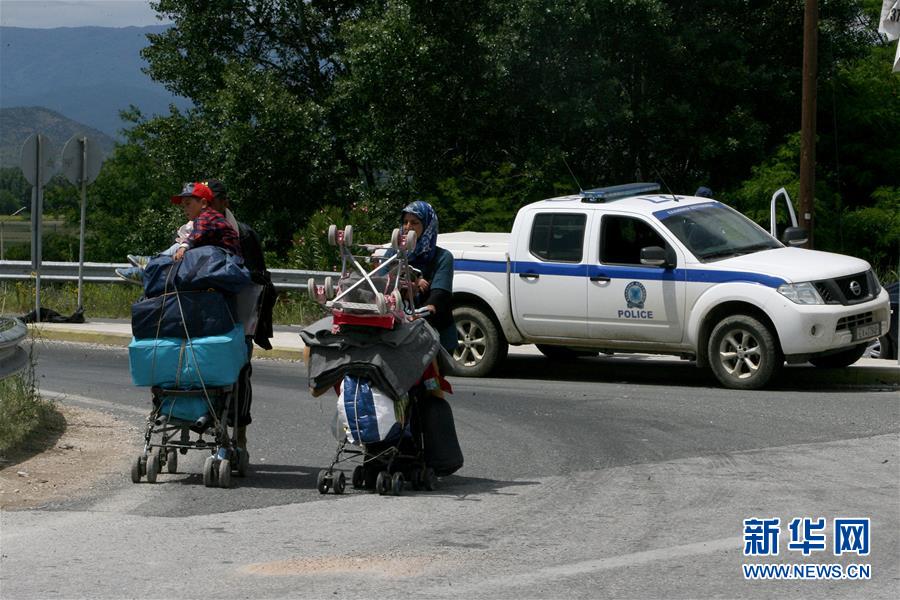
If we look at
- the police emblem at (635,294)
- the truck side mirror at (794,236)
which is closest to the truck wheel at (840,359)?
the truck side mirror at (794,236)

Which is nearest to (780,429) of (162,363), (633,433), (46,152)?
(633,433)

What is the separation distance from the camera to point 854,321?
14.5 meters

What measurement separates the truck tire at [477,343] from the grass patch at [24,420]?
17.5ft

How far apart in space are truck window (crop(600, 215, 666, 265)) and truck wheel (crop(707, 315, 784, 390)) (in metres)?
1.20

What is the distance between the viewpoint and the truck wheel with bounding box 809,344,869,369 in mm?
14961

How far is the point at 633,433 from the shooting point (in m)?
11.7

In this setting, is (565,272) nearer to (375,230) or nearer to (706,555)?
(706,555)

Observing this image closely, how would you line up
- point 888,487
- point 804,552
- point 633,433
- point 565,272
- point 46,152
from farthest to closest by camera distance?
point 46,152, point 565,272, point 633,433, point 888,487, point 804,552

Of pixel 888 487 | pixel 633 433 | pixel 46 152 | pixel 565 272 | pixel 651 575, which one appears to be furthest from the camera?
pixel 46 152

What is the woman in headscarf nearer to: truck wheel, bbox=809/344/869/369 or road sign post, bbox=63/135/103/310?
truck wheel, bbox=809/344/869/369

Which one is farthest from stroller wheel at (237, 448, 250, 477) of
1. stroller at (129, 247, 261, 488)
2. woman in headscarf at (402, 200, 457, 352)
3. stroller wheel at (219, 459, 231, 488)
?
woman in headscarf at (402, 200, 457, 352)

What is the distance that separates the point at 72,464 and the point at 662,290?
6912 millimetres

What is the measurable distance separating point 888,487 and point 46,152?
1534cm

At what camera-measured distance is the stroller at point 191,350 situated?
919 centimetres
